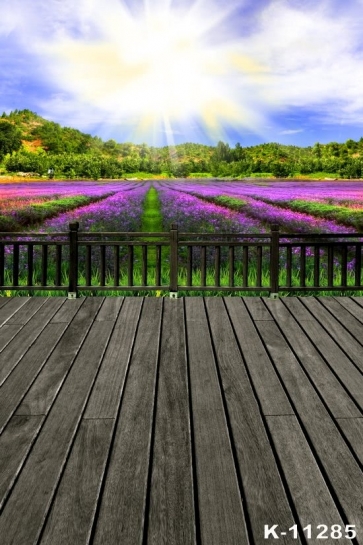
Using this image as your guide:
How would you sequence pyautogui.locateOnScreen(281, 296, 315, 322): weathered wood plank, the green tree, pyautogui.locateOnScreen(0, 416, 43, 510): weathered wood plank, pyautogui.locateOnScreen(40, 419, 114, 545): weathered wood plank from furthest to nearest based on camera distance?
the green tree < pyautogui.locateOnScreen(281, 296, 315, 322): weathered wood plank < pyautogui.locateOnScreen(0, 416, 43, 510): weathered wood plank < pyautogui.locateOnScreen(40, 419, 114, 545): weathered wood plank

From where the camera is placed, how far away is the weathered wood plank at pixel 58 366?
2.68 meters

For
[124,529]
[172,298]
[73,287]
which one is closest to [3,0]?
[73,287]

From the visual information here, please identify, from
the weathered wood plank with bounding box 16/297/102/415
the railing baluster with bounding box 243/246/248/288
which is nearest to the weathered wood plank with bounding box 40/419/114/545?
the weathered wood plank with bounding box 16/297/102/415

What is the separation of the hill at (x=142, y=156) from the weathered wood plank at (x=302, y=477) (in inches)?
257

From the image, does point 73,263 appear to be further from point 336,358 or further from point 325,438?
point 325,438

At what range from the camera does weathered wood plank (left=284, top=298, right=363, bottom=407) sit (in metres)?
2.94

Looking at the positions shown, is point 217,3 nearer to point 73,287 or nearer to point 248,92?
point 248,92

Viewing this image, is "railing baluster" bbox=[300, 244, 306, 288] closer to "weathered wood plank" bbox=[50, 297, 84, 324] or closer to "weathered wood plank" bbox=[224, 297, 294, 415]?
"weathered wood plank" bbox=[224, 297, 294, 415]

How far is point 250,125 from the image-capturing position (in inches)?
373

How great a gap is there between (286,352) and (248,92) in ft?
22.8

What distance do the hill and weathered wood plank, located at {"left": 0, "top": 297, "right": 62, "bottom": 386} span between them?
412 cm

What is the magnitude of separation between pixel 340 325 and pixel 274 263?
142cm

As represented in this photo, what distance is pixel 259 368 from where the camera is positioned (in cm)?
324

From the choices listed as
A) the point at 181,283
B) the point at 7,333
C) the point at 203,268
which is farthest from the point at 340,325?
the point at 7,333
